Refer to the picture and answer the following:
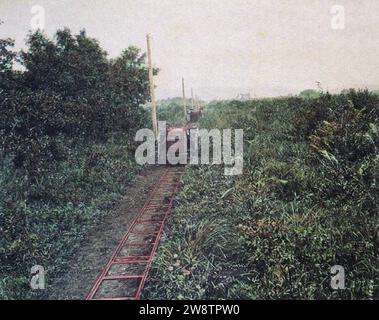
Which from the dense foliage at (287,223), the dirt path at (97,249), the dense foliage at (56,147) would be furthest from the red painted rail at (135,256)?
the dense foliage at (56,147)

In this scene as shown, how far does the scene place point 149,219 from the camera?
9508 millimetres

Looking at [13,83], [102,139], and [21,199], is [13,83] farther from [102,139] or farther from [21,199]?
[21,199]

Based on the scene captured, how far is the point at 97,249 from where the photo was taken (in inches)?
316

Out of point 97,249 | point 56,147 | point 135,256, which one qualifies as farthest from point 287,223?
point 56,147

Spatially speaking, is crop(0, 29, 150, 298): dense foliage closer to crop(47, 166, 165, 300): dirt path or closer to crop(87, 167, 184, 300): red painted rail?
crop(47, 166, 165, 300): dirt path

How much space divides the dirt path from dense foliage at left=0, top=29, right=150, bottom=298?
0.31 meters

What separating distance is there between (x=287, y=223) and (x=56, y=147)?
361 inches

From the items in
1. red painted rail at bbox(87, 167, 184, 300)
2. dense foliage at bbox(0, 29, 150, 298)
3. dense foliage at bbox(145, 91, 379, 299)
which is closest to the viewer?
dense foliage at bbox(145, 91, 379, 299)

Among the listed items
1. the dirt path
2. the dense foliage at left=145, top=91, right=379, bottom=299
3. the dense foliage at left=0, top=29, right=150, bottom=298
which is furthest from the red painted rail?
the dense foliage at left=0, top=29, right=150, bottom=298

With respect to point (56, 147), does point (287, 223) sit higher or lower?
lower

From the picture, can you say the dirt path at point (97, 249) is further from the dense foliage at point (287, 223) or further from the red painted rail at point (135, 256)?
the dense foliage at point (287, 223)

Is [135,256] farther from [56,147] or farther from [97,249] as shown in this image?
[56,147]

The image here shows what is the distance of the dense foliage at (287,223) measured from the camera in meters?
5.58

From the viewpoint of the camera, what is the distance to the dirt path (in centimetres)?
654
